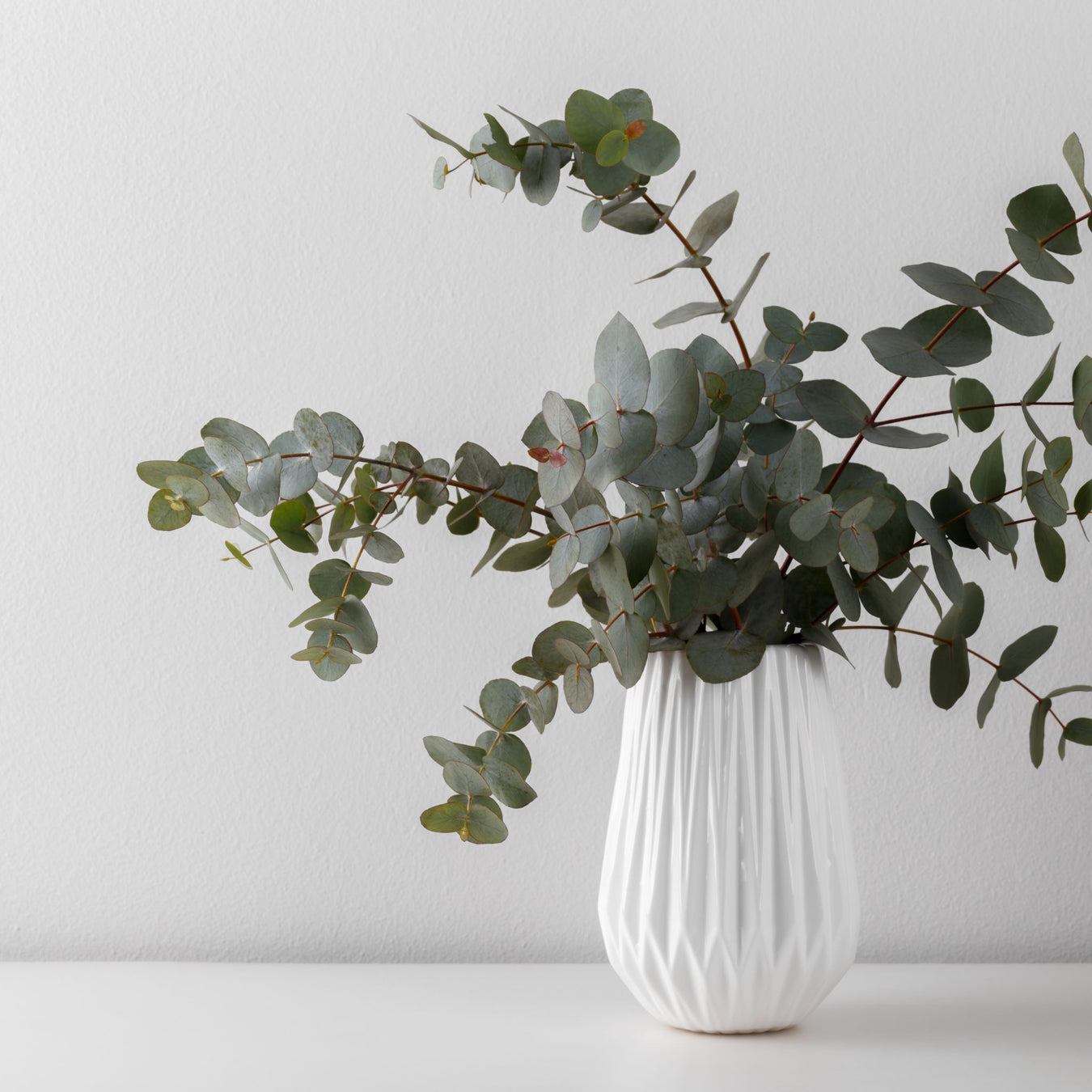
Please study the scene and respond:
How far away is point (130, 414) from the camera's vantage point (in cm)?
100

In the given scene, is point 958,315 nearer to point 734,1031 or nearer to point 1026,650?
point 1026,650

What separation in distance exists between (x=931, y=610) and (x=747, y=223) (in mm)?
418

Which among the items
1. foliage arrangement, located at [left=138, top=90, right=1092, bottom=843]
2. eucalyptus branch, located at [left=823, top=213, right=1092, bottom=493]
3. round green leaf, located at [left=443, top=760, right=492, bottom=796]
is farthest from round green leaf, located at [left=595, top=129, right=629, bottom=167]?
round green leaf, located at [left=443, top=760, right=492, bottom=796]

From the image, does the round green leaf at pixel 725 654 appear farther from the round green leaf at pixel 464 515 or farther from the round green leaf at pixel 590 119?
the round green leaf at pixel 590 119

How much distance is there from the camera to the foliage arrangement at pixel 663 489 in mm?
547

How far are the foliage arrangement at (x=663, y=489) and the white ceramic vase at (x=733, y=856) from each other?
49mm

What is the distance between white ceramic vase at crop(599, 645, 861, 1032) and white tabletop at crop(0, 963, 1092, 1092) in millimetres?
48

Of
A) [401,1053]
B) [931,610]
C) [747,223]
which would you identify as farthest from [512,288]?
[401,1053]

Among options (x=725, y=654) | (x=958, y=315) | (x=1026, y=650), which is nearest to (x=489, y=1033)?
(x=725, y=654)

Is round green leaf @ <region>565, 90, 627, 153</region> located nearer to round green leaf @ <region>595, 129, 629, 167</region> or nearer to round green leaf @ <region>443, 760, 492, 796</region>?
round green leaf @ <region>595, 129, 629, 167</region>

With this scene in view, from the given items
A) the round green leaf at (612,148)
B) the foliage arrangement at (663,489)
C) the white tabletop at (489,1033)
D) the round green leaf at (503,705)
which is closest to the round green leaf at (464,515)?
the foliage arrangement at (663,489)

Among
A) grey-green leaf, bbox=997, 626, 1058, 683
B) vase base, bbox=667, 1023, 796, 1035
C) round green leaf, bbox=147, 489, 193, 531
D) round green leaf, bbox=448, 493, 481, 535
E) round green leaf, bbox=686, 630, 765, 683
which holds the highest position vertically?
round green leaf, bbox=448, 493, 481, 535

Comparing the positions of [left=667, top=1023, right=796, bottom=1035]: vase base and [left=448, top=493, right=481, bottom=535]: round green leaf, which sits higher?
[left=448, top=493, right=481, bottom=535]: round green leaf

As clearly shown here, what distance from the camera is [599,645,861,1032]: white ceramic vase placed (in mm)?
647
